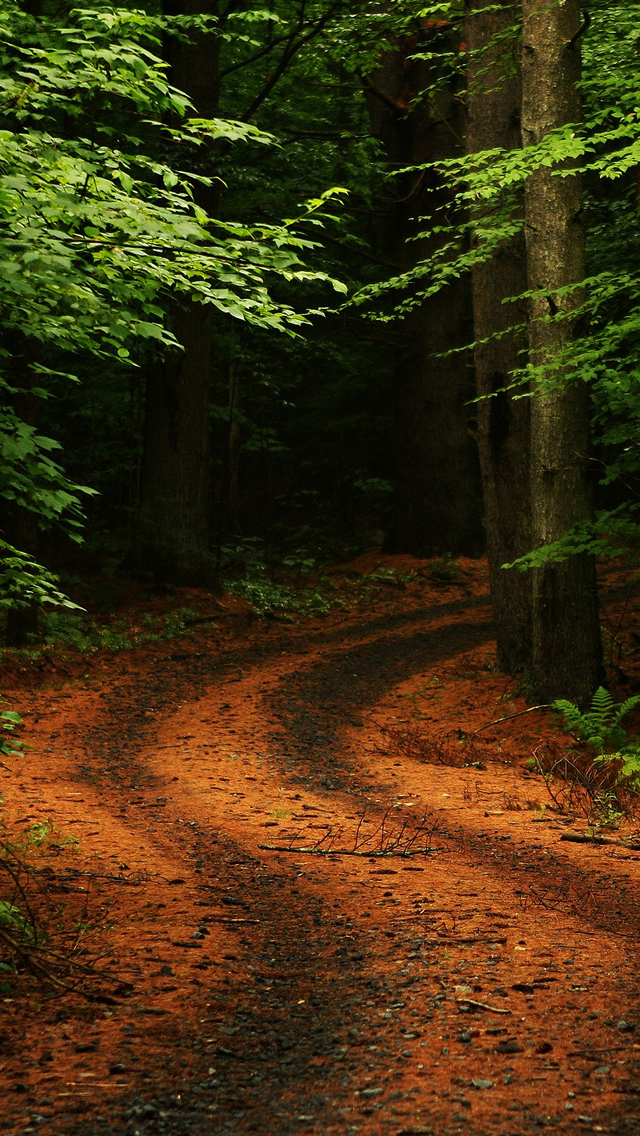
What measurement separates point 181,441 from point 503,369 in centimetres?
653

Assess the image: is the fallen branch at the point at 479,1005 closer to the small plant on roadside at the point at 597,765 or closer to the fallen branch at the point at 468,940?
the fallen branch at the point at 468,940

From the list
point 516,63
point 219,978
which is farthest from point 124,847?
point 516,63

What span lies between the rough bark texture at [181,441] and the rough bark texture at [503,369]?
5.84 metres

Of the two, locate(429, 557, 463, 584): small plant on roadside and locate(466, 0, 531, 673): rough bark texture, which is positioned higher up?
locate(466, 0, 531, 673): rough bark texture

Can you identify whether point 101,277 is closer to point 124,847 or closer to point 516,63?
point 124,847

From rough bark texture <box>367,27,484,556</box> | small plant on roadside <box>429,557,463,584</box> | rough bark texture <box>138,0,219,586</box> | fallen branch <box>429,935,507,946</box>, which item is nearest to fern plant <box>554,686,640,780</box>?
fallen branch <box>429,935,507,946</box>

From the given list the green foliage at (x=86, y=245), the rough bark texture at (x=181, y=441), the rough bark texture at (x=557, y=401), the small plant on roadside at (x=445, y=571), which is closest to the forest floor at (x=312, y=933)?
the rough bark texture at (x=557, y=401)

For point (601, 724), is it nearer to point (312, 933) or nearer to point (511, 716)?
point (511, 716)

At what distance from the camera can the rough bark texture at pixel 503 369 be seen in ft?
35.7

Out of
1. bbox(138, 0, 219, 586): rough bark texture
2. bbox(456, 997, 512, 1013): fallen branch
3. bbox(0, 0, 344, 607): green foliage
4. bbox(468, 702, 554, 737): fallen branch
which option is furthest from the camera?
bbox(138, 0, 219, 586): rough bark texture

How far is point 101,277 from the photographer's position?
461 centimetres

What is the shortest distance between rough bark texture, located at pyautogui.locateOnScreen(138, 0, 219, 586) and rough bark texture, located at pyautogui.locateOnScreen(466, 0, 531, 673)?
5.84 meters

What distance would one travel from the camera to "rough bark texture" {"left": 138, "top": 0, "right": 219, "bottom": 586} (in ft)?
50.3

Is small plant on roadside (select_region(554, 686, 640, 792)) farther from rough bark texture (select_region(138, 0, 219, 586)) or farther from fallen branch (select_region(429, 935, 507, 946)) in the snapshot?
rough bark texture (select_region(138, 0, 219, 586))
